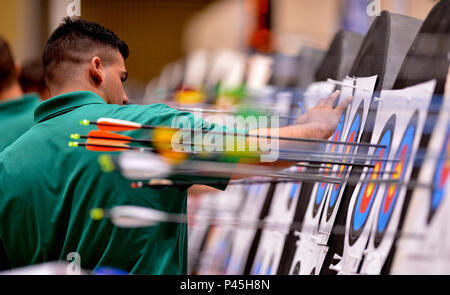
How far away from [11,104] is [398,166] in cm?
204

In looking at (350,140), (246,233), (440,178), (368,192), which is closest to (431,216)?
(440,178)

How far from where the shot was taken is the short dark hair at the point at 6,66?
3.09 meters

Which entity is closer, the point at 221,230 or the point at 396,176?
the point at 396,176

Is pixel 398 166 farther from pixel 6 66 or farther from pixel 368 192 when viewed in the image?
pixel 6 66

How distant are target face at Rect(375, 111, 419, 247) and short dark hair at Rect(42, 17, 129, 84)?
2.47 ft

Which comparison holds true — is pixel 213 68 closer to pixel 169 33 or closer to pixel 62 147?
pixel 62 147

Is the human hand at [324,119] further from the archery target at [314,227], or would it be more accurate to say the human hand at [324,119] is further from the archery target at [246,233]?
the archery target at [246,233]

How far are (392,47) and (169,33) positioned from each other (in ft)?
42.2

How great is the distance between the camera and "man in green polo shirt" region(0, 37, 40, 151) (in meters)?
3.01

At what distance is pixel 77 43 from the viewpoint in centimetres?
183

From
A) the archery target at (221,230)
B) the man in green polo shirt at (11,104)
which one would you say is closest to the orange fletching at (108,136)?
the man in green polo shirt at (11,104)
